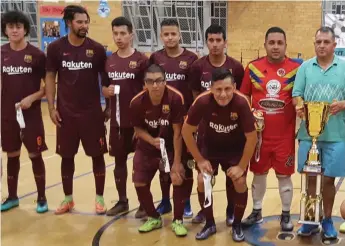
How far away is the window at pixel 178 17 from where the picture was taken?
11.8 meters

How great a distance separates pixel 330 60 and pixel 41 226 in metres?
2.86

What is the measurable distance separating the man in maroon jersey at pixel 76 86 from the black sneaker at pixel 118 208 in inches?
21.0

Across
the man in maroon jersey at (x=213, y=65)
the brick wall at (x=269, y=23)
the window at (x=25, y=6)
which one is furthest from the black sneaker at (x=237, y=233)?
the window at (x=25, y=6)

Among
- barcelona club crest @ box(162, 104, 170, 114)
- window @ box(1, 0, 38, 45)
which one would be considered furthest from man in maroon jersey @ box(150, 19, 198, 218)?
window @ box(1, 0, 38, 45)

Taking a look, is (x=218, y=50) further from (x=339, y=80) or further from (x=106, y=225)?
(x=106, y=225)

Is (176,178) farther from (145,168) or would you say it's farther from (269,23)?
(269,23)

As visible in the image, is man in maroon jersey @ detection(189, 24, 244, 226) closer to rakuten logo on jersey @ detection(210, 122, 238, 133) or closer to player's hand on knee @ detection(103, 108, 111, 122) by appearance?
rakuten logo on jersey @ detection(210, 122, 238, 133)

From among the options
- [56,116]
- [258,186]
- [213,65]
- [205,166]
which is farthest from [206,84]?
[56,116]

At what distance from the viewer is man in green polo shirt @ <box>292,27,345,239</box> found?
3.58 meters

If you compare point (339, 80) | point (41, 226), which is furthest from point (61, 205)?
point (339, 80)

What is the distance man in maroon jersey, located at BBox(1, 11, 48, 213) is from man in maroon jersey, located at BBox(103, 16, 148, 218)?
0.73 m

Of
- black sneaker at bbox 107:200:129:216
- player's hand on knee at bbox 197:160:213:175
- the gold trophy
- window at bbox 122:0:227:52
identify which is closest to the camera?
the gold trophy

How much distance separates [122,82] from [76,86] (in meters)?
0.44

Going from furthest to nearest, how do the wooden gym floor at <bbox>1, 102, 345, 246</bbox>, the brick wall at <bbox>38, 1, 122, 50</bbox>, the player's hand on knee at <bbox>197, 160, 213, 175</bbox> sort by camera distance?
the brick wall at <bbox>38, 1, 122, 50</bbox>
the wooden gym floor at <bbox>1, 102, 345, 246</bbox>
the player's hand on knee at <bbox>197, 160, 213, 175</bbox>
